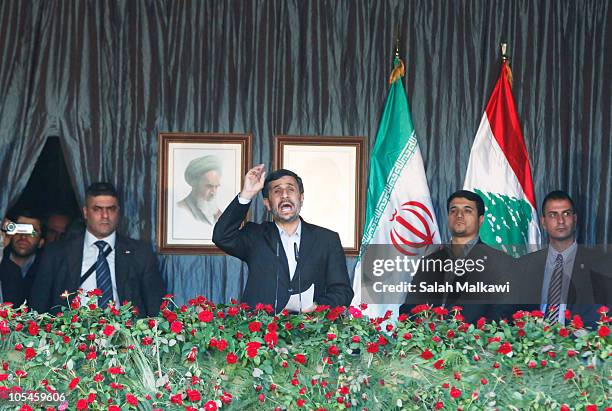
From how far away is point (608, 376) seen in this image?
121 inches

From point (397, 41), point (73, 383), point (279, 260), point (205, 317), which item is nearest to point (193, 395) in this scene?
point (205, 317)

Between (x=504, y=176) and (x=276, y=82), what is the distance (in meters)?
1.55

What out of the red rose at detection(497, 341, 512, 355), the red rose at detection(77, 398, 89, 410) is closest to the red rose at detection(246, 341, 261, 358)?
the red rose at detection(77, 398, 89, 410)

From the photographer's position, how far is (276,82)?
599 centimetres

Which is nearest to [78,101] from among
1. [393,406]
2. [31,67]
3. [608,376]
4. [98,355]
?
[31,67]

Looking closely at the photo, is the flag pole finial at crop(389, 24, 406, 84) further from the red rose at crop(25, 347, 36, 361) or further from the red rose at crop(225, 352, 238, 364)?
the red rose at crop(25, 347, 36, 361)

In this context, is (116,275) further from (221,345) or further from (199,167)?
(221,345)

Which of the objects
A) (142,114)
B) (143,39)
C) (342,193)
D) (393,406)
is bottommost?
(393,406)

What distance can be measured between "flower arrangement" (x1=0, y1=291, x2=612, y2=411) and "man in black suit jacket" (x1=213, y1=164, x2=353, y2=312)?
1224 mm

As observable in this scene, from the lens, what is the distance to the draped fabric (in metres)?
5.84

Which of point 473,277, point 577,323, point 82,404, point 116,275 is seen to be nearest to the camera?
point 82,404

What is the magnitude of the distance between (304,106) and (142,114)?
3.34 ft

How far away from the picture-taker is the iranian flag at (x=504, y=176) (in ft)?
19.1

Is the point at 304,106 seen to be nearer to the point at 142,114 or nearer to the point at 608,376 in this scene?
the point at 142,114
